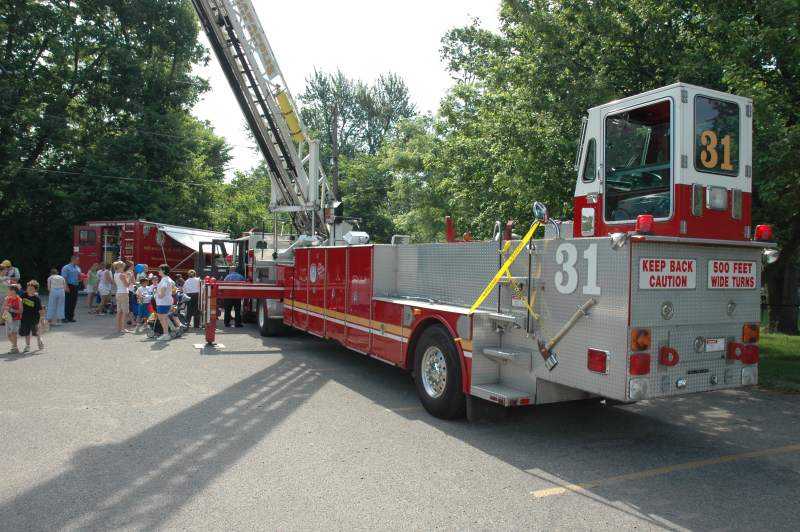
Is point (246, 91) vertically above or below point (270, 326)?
above

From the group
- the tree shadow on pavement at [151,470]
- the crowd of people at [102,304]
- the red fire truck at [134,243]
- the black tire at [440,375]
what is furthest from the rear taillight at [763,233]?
the red fire truck at [134,243]

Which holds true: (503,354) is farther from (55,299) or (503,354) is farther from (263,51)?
(55,299)

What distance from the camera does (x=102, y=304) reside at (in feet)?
58.1

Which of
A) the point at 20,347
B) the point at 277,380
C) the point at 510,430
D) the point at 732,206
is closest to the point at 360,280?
the point at 277,380

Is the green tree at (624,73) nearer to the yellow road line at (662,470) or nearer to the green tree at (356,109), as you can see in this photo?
Result: the yellow road line at (662,470)

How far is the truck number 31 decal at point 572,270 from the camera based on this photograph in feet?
17.1

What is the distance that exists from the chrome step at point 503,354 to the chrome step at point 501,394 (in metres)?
0.28

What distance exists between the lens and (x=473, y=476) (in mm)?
4977

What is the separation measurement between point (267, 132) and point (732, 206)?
34.8 ft

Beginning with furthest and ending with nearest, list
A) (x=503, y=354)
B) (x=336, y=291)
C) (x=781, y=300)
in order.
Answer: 1. (x=781, y=300)
2. (x=336, y=291)
3. (x=503, y=354)

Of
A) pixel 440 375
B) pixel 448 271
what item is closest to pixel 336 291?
pixel 448 271

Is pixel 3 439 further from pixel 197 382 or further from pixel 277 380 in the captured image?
pixel 277 380

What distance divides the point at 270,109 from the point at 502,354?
32.3ft

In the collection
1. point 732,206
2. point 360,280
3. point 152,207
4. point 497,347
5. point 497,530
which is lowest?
point 497,530
